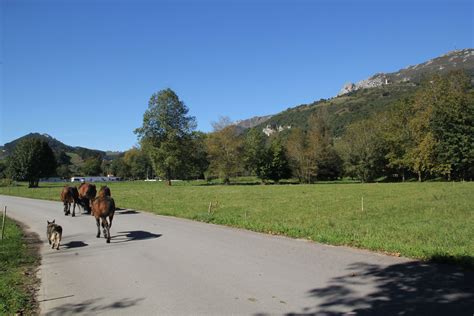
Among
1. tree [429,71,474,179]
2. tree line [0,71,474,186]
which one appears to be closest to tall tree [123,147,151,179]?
tree line [0,71,474,186]

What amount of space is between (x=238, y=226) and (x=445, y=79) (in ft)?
222

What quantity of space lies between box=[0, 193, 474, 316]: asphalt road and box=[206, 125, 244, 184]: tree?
68457 mm

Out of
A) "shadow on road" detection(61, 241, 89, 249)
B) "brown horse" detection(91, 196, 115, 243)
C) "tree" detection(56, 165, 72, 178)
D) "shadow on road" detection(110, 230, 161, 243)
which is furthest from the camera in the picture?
"tree" detection(56, 165, 72, 178)

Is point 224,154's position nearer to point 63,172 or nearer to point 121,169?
point 121,169

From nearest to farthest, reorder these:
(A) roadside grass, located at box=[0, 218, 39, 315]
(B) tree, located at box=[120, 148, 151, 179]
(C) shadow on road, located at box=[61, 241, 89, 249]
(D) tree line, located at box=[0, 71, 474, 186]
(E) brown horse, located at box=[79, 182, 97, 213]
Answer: (A) roadside grass, located at box=[0, 218, 39, 315] → (C) shadow on road, located at box=[61, 241, 89, 249] → (E) brown horse, located at box=[79, 182, 97, 213] → (D) tree line, located at box=[0, 71, 474, 186] → (B) tree, located at box=[120, 148, 151, 179]

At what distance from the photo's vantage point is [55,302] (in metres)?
7.02

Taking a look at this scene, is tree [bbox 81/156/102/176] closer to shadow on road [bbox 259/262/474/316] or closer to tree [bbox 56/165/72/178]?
tree [bbox 56/165/72/178]

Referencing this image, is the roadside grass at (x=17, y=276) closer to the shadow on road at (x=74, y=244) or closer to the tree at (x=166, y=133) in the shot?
the shadow on road at (x=74, y=244)

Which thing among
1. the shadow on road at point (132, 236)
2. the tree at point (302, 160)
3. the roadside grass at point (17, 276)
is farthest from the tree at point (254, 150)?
the roadside grass at point (17, 276)

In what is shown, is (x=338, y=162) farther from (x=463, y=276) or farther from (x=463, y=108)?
(x=463, y=276)

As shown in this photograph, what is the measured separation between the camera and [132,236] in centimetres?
1416

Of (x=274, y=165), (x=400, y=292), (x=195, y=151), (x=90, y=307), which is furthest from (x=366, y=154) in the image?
(x=90, y=307)

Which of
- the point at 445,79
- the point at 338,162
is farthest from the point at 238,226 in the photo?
the point at 338,162

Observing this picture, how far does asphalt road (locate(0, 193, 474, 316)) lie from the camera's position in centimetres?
626
